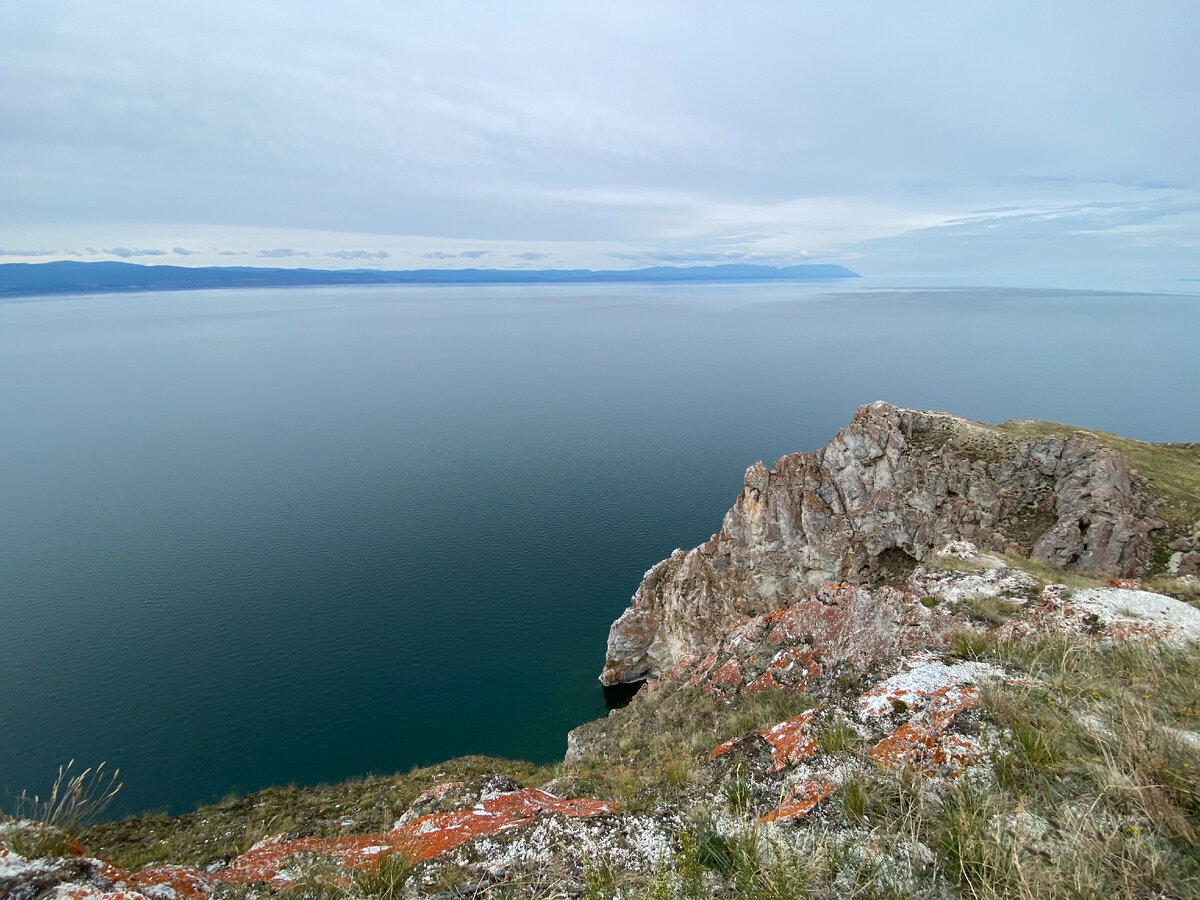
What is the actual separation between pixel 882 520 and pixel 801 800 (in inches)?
1001

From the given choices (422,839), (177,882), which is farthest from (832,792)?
(177,882)

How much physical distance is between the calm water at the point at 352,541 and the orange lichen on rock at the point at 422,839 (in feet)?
82.4

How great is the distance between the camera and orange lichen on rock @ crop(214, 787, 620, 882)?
20.9ft

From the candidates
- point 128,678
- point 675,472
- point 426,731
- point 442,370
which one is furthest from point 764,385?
point 128,678

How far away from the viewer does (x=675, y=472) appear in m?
64.8

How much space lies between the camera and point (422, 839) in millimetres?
6805

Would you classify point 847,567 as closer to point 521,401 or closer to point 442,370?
point 521,401

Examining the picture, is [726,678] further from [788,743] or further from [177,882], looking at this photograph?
[177,882]

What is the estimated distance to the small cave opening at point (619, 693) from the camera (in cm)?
3353

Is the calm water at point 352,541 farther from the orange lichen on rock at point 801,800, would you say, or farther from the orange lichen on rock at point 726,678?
the orange lichen on rock at point 801,800

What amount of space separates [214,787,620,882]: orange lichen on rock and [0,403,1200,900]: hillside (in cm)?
5

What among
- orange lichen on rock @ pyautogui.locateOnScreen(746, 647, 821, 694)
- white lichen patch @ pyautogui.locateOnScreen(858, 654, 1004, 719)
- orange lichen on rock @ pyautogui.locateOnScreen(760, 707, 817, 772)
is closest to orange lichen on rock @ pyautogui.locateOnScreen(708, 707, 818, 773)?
orange lichen on rock @ pyautogui.locateOnScreen(760, 707, 817, 772)

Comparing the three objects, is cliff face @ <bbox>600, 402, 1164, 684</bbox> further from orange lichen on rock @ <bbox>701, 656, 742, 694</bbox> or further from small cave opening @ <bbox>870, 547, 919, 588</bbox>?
orange lichen on rock @ <bbox>701, 656, 742, 694</bbox>

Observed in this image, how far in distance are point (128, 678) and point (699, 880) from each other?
4371 cm
